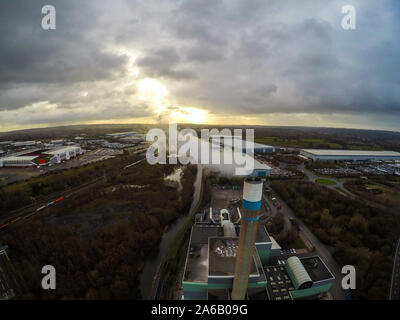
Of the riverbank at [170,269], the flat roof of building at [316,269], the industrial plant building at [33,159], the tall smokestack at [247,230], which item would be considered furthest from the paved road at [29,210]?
the flat roof of building at [316,269]

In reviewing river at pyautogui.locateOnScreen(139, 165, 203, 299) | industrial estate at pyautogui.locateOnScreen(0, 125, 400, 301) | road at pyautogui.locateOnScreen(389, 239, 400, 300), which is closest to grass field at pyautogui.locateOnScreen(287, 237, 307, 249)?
industrial estate at pyautogui.locateOnScreen(0, 125, 400, 301)

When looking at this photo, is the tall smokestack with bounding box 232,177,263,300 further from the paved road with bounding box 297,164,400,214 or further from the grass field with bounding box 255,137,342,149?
the grass field with bounding box 255,137,342,149

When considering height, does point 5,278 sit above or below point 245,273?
below

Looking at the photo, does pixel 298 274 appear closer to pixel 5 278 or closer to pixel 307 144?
pixel 5 278

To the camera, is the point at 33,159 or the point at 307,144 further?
the point at 307,144

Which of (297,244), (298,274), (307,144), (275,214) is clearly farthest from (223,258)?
(307,144)
